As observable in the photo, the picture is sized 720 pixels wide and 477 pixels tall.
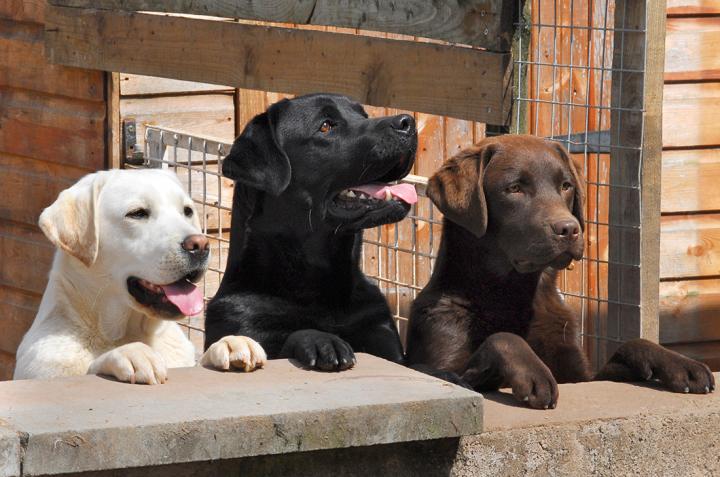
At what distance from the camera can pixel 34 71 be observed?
22.8 feet

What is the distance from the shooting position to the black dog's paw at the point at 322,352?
319 cm

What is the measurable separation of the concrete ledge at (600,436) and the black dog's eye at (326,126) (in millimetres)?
1144

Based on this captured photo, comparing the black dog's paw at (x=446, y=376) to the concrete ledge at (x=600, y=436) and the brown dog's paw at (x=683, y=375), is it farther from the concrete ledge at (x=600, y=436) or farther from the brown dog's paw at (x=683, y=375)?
the brown dog's paw at (x=683, y=375)

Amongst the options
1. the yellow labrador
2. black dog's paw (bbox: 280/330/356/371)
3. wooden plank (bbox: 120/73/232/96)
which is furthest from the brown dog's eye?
wooden plank (bbox: 120/73/232/96)

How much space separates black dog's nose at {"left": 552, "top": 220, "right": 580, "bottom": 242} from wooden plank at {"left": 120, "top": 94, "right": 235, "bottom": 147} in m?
3.17

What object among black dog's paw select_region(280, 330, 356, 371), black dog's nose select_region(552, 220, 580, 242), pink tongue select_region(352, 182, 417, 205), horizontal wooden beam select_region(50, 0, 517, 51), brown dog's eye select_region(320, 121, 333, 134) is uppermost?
horizontal wooden beam select_region(50, 0, 517, 51)

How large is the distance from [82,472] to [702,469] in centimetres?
170

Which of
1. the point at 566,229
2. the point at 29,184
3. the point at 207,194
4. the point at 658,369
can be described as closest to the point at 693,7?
the point at 207,194

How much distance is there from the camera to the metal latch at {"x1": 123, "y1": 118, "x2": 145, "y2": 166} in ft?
21.0

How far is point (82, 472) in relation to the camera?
257cm

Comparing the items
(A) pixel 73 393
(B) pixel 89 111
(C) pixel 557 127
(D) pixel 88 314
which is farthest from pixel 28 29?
(A) pixel 73 393

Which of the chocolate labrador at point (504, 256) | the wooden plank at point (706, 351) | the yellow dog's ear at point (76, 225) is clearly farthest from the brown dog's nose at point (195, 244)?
the wooden plank at point (706, 351)

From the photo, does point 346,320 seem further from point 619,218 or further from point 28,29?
point 28,29

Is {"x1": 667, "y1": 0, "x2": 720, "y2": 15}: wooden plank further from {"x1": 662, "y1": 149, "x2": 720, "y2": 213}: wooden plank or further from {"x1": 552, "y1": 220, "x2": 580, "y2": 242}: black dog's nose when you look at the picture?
{"x1": 552, "y1": 220, "x2": 580, "y2": 242}: black dog's nose
